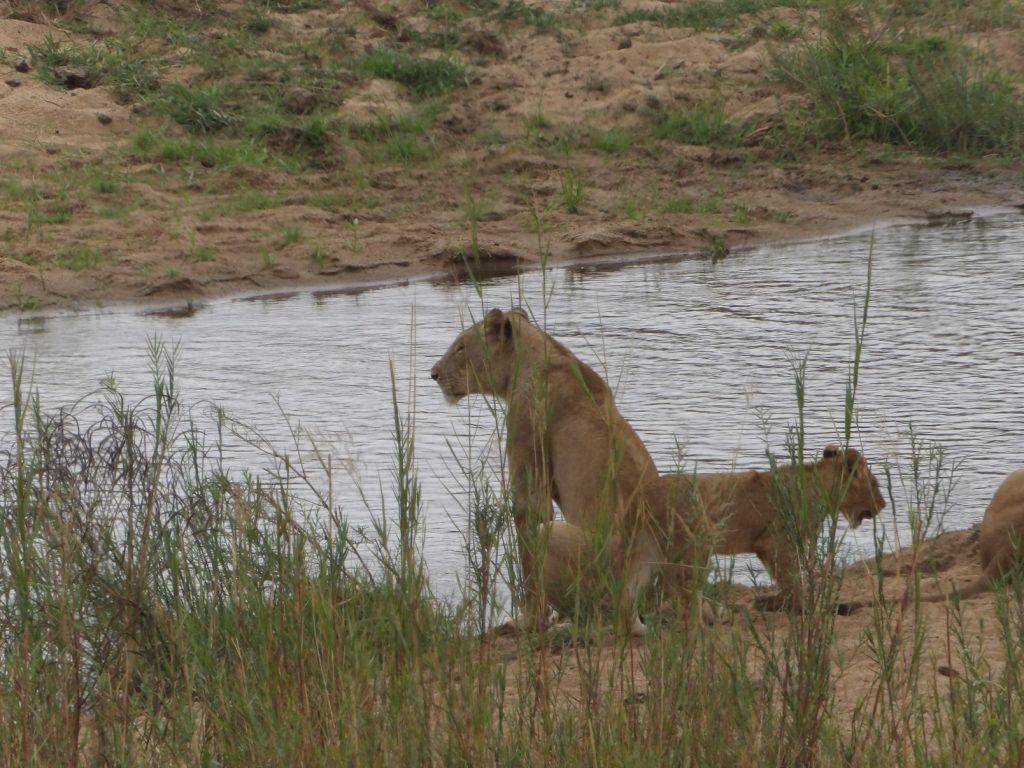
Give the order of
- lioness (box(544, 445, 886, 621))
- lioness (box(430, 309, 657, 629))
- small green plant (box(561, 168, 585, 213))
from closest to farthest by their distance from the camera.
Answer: lioness (box(544, 445, 886, 621)) → lioness (box(430, 309, 657, 629)) → small green plant (box(561, 168, 585, 213))

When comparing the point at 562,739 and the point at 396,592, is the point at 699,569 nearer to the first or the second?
the point at 562,739

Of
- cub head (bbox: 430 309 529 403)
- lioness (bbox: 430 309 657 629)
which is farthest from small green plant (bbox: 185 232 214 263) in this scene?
lioness (bbox: 430 309 657 629)

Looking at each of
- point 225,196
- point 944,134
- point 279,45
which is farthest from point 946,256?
point 279,45

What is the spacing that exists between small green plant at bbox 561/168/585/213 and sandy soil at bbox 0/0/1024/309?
0.21 feet

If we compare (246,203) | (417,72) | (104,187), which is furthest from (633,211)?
(104,187)

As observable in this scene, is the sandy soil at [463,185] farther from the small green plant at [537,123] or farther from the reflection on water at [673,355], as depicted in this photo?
the reflection on water at [673,355]

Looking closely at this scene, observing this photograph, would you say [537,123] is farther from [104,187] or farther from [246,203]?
[104,187]

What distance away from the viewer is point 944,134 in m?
14.0

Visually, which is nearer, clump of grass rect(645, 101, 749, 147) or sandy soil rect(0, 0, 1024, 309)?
sandy soil rect(0, 0, 1024, 309)

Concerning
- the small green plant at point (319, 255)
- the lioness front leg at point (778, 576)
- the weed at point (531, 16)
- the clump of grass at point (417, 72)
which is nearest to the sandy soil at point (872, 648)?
the lioness front leg at point (778, 576)

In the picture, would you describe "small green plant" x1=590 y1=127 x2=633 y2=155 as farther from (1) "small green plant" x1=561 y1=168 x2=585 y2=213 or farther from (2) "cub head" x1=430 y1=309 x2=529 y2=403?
(2) "cub head" x1=430 y1=309 x2=529 y2=403

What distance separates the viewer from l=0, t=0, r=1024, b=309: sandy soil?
11156 mm

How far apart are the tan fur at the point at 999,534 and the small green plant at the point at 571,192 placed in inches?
288

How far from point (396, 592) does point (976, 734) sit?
48.0 inches
